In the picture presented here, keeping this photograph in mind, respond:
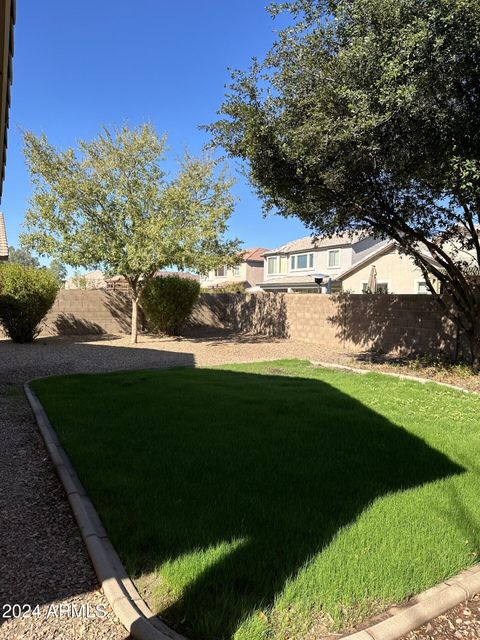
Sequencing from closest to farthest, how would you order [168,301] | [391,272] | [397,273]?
[168,301] < [397,273] < [391,272]

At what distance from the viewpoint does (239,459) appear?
439cm

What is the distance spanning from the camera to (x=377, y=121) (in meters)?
6.74

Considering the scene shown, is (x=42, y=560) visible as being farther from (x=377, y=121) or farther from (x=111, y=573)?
(x=377, y=121)

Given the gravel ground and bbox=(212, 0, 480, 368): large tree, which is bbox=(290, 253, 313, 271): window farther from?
the gravel ground

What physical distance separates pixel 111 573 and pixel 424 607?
5.60 feet

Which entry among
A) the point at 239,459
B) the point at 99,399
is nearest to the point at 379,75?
the point at 239,459

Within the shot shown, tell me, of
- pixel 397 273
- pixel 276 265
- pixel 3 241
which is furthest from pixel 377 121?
pixel 276 265

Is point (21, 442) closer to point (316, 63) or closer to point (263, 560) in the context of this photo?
point (263, 560)

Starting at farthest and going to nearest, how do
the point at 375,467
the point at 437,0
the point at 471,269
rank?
the point at 471,269, the point at 437,0, the point at 375,467

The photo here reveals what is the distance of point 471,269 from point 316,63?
5958 mm

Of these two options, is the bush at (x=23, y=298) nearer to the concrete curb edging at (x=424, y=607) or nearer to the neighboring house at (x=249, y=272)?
the concrete curb edging at (x=424, y=607)

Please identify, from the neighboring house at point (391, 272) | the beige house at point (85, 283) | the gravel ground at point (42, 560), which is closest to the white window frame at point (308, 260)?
the neighboring house at point (391, 272)

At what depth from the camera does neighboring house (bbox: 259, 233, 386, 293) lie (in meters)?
32.9

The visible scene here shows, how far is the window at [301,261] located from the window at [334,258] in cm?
205
